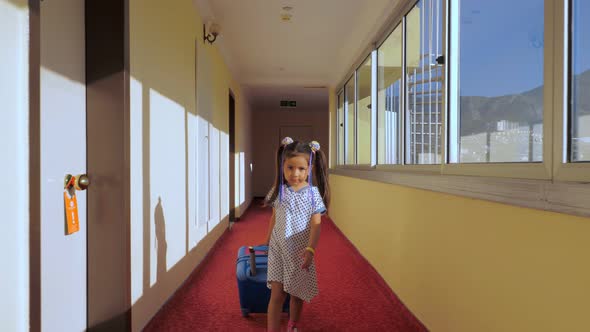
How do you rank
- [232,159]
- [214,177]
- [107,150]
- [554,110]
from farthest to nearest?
[232,159]
[214,177]
[107,150]
[554,110]

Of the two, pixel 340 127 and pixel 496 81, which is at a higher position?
pixel 340 127

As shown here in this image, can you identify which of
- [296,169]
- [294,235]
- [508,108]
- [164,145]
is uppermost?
[508,108]

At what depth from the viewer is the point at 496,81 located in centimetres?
161

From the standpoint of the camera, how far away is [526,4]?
140 cm

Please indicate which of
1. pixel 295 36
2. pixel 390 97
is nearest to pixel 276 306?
pixel 390 97

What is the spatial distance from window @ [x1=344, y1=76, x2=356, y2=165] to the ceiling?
0.87 feet

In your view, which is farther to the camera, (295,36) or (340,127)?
(340,127)

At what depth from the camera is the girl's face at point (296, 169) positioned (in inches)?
80.1

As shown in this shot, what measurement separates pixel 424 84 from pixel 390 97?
0.92m

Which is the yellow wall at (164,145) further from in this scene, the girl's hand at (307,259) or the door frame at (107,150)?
the girl's hand at (307,259)

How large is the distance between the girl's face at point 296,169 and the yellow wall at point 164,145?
783mm

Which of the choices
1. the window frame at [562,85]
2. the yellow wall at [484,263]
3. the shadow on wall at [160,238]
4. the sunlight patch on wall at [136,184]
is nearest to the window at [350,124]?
the yellow wall at [484,263]

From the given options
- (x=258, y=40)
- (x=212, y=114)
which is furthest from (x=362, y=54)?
(x=212, y=114)

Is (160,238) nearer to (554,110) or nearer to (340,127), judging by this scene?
(554,110)
